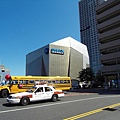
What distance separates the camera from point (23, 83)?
2230 cm

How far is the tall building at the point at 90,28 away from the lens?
133375 mm

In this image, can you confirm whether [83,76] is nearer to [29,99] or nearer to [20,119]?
[29,99]

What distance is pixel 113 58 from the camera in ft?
172

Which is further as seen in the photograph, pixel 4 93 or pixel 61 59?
pixel 61 59

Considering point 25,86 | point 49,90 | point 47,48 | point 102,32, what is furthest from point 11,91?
point 47,48

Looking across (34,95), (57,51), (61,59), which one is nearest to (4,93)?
(34,95)

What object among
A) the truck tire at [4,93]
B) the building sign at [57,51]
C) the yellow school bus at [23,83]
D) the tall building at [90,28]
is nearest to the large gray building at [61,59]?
the building sign at [57,51]

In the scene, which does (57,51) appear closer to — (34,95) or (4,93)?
(4,93)

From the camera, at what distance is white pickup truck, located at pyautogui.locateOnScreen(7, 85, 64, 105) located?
1275 cm

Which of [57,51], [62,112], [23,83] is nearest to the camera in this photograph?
[62,112]

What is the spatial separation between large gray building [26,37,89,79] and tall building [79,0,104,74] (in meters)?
46.0

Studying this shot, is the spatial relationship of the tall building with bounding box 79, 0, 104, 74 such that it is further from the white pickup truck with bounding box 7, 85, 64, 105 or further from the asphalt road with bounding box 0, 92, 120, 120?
the asphalt road with bounding box 0, 92, 120, 120

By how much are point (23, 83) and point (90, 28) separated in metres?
131

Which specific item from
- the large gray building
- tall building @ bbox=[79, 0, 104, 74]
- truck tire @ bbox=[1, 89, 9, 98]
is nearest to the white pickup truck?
truck tire @ bbox=[1, 89, 9, 98]
